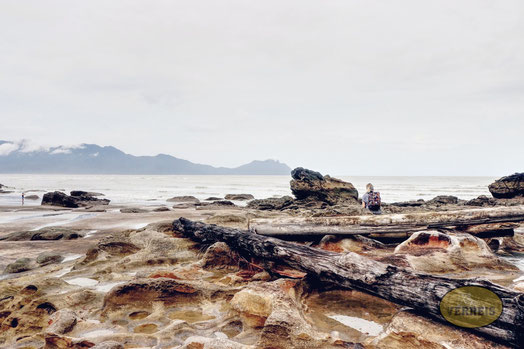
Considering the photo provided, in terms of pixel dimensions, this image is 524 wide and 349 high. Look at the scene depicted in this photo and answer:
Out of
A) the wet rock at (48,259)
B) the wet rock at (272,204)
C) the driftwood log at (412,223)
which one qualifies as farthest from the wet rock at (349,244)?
the wet rock at (272,204)

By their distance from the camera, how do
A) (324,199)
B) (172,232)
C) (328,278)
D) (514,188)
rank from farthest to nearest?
(324,199)
(514,188)
(172,232)
(328,278)

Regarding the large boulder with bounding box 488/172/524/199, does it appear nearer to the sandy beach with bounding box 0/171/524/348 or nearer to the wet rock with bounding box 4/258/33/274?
the sandy beach with bounding box 0/171/524/348

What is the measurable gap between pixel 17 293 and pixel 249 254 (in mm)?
3730

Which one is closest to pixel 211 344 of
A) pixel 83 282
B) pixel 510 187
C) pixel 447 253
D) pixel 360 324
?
pixel 360 324

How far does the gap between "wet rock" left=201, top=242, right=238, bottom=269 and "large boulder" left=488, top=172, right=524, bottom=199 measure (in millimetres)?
27600

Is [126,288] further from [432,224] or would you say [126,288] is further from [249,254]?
[432,224]

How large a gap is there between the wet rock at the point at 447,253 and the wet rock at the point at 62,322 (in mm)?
5281

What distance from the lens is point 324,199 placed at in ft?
87.1

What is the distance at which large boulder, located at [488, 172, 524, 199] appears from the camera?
24.9m

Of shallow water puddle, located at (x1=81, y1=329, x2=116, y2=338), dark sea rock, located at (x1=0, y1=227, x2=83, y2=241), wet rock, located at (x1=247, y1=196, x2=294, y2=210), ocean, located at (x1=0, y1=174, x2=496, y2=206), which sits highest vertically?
shallow water puddle, located at (x1=81, y1=329, x2=116, y2=338)

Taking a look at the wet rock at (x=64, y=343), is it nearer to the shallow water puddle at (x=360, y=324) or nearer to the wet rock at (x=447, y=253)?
the shallow water puddle at (x=360, y=324)

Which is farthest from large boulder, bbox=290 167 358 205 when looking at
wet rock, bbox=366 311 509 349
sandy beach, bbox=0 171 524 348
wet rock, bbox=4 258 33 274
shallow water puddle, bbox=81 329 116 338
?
shallow water puddle, bbox=81 329 116 338

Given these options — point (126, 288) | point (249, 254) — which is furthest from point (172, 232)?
point (126, 288)

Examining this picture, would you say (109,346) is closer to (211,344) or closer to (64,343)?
(64,343)
